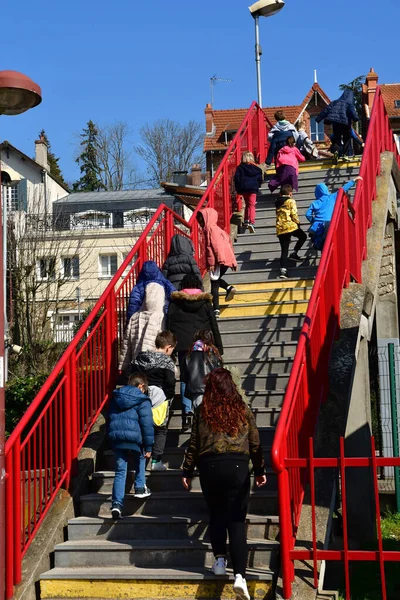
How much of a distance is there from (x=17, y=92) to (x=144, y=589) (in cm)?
381

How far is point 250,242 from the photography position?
13492 millimetres

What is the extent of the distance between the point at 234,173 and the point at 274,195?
80 centimetres

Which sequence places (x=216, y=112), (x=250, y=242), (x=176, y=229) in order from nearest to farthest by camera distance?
1. (x=176, y=229)
2. (x=250, y=242)
3. (x=216, y=112)

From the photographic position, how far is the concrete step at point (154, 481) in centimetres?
800

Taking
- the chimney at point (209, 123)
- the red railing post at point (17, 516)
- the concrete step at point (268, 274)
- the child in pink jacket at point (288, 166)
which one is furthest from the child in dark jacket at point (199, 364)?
the chimney at point (209, 123)

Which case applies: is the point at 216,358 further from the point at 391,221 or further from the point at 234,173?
the point at 391,221

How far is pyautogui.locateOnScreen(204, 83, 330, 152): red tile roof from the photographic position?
60219mm

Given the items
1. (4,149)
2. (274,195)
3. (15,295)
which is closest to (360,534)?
(274,195)

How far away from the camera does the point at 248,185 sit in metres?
13.9

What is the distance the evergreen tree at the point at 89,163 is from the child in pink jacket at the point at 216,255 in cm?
6331

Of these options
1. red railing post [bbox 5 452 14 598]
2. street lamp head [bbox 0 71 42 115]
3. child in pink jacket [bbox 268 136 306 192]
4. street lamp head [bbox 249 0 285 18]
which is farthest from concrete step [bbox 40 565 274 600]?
street lamp head [bbox 249 0 285 18]

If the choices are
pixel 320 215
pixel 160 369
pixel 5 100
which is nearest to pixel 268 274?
pixel 320 215

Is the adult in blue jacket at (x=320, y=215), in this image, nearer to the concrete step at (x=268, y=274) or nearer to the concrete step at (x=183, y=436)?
the concrete step at (x=268, y=274)

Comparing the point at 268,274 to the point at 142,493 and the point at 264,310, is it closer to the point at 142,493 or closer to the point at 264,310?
the point at 264,310
